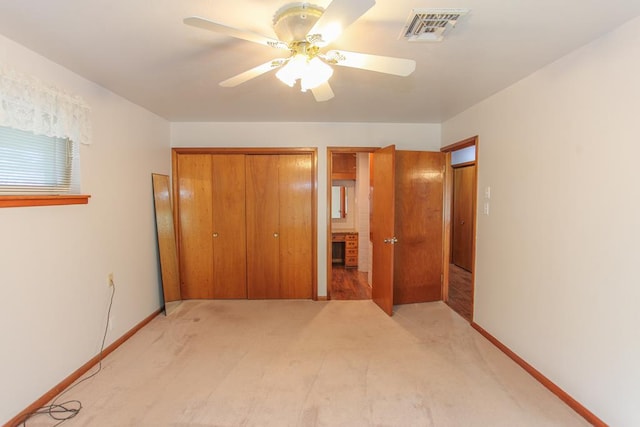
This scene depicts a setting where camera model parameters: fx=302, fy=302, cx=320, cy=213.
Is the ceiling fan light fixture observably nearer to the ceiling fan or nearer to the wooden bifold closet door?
the ceiling fan

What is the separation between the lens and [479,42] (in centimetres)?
179

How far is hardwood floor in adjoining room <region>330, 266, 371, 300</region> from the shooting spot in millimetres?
4027

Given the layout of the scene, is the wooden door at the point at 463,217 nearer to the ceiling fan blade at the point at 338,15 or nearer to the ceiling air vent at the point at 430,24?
the ceiling air vent at the point at 430,24

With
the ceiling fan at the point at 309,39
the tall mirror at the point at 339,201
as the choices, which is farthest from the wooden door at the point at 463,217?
the ceiling fan at the point at 309,39

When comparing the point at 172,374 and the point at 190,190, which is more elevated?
the point at 190,190

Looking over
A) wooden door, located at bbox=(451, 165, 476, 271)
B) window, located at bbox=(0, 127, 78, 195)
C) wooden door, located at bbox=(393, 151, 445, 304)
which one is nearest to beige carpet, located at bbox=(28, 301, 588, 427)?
wooden door, located at bbox=(393, 151, 445, 304)

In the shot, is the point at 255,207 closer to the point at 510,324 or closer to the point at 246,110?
the point at 246,110

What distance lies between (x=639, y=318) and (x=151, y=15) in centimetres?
294

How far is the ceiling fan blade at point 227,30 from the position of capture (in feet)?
3.85

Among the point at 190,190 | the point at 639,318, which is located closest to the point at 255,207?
the point at 190,190

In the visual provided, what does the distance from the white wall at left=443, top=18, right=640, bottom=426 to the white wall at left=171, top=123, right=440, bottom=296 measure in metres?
1.37

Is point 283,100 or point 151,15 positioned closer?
point 151,15

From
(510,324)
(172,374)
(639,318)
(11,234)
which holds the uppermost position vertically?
(11,234)

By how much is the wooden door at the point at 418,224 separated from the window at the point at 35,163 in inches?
121
